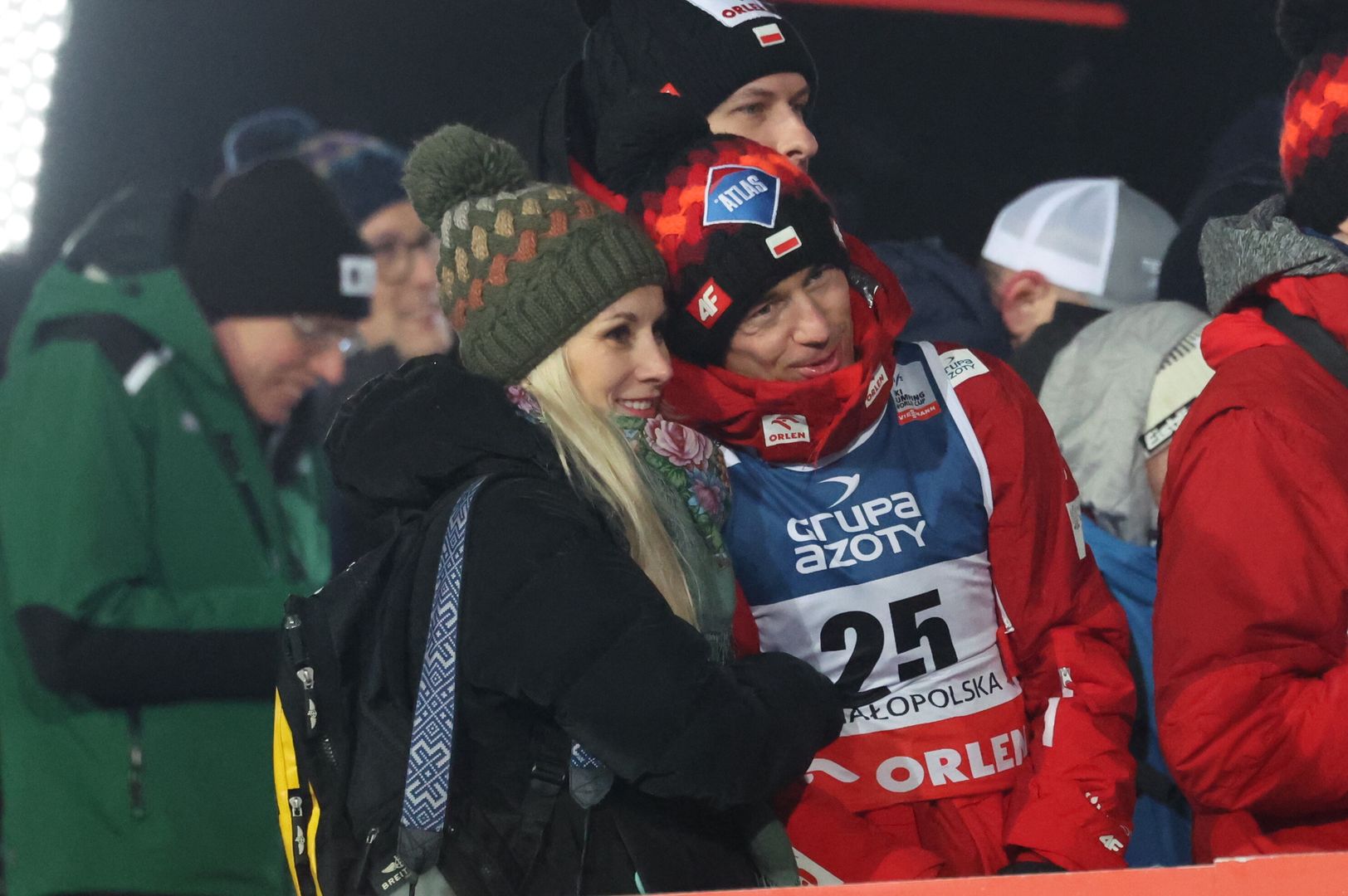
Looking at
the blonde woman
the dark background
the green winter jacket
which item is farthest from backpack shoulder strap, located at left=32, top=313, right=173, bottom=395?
the blonde woman

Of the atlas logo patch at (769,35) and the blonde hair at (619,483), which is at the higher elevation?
the atlas logo patch at (769,35)

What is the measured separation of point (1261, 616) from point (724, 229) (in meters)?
0.74

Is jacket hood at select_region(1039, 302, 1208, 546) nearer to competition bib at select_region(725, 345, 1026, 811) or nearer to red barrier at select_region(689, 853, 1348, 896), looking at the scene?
competition bib at select_region(725, 345, 1026, 811)

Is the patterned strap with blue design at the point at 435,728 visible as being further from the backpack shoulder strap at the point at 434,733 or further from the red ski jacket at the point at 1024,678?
the red ski jacket at the point at 1024,678

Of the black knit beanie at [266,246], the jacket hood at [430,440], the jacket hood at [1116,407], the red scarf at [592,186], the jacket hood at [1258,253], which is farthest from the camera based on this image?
the black knit beanie at [266,246]

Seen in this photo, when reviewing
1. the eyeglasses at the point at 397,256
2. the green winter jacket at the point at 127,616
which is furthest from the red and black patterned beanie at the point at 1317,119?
the green winter jacket at the point at 127,616

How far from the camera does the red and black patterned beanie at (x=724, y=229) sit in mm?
1775

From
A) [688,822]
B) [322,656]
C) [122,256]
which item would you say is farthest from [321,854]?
[122,256]

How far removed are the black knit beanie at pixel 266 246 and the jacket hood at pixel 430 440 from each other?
86 centimetres

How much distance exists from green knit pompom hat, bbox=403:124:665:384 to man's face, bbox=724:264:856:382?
0.16m

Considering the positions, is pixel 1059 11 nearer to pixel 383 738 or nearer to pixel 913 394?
pixel 913 394

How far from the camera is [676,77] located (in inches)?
82.6

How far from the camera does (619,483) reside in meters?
1.53

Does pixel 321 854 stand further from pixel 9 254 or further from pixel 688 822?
pixel 9 254
